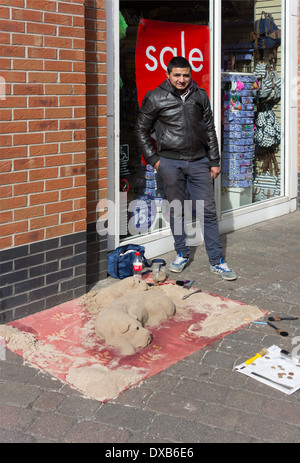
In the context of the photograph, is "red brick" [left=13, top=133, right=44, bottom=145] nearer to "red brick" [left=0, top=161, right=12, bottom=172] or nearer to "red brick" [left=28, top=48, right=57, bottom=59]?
"red brick" [left=0, top=161, right=12, bottom=172]

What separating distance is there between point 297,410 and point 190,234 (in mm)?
3661

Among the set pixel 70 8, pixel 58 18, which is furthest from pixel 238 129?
pixel 58 18

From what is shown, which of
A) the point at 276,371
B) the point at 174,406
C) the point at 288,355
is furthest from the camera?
the point at 288,355

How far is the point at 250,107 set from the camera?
311 inches

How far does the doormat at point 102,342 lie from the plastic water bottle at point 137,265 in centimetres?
58

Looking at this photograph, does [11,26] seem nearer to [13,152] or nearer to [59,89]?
[59,89]

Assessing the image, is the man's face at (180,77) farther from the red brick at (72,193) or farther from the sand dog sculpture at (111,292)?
the sand dog sculpture at (111,292)

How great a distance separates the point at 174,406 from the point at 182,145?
9.58 feet

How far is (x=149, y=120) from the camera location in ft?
19.0

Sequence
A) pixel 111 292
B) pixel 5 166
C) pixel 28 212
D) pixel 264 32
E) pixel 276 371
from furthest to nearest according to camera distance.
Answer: pixel 264 32 → pixel 111 292 → pixel 28 212 → pixel 5 166 → pixel 276 371

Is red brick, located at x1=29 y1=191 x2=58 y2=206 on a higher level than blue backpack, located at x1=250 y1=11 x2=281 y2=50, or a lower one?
lower

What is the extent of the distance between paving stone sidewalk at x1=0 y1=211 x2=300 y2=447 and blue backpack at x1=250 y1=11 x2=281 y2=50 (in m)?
4.77

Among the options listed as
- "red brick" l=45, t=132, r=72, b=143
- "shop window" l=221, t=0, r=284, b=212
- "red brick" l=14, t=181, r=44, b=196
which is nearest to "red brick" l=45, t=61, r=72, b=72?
"red brick" l=45, t=132, r=72, b=143

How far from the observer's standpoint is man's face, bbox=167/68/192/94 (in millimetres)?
5520
